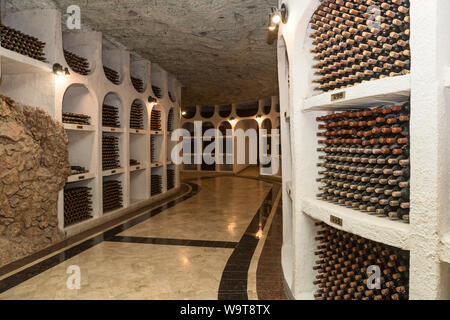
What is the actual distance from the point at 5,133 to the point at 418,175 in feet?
15.6

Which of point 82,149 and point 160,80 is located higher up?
point 160,80

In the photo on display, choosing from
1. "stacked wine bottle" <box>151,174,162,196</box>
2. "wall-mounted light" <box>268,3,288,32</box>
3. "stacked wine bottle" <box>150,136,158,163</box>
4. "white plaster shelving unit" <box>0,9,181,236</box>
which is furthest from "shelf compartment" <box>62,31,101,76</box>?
"wall-mounted light" <box>268,3,288,32</box>

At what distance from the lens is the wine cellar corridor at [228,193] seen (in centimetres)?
182

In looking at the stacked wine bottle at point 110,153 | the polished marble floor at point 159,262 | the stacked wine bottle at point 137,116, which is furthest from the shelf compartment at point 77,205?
the stacked wine bottle at point 137,116

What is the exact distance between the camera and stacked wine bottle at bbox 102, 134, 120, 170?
269 inches

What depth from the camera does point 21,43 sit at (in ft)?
14.7

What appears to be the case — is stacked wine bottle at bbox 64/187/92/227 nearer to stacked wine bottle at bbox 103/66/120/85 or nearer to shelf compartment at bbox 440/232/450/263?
stacked wine bottle at bbox 103/66/120/85

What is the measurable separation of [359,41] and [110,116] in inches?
236

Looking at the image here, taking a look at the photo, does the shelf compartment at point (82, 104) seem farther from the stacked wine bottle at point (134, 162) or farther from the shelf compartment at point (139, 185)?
the shelf compartment at point (139, 185)

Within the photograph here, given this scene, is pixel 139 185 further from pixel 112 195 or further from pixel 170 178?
pixel 170 178

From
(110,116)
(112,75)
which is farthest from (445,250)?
(112,75)
